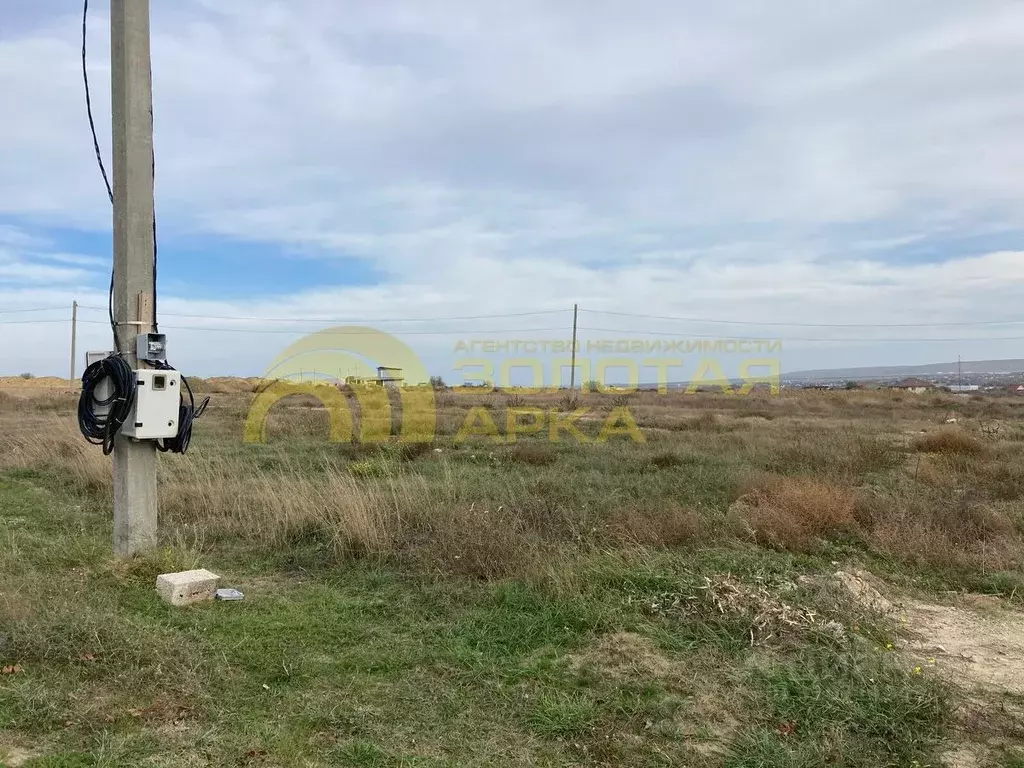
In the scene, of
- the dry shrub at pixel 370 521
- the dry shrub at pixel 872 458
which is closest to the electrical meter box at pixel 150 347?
the dry shrub at pixel 370 521

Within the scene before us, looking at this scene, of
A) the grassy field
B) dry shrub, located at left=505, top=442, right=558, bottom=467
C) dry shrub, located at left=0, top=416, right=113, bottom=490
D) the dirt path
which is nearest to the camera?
the grassy field

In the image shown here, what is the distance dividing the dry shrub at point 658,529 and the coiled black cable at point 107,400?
429 centimetres

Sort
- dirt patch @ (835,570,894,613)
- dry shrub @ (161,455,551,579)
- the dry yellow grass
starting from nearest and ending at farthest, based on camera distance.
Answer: dirt patch @ (835,570,894,613), dry shrub @ (161,455,551,579), the dry yellow grass

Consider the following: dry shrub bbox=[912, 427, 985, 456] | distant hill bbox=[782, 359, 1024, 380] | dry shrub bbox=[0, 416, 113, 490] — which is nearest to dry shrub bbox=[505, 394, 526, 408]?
dry shrub bbox=[912, 427, 985, 456]

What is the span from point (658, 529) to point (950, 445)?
1007cm

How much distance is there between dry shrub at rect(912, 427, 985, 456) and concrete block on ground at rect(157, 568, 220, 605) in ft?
43.0

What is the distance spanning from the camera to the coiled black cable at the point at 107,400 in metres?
5.17

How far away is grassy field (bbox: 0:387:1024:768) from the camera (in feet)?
9.91

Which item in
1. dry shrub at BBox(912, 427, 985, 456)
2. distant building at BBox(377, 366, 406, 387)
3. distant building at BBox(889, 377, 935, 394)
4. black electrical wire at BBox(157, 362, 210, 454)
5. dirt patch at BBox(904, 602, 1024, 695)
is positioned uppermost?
distant building at BBox(377, 366, 406, 387)

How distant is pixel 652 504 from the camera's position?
7.87 m

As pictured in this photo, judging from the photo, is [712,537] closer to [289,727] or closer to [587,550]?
[587,550]

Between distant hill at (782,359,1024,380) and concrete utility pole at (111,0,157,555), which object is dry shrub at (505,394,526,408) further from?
distant hill at (782,359,1024,380)

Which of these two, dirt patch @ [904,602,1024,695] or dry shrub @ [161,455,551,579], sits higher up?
dry shrub @ [161,455,551,579]

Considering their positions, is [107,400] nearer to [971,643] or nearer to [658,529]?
[658,529]
